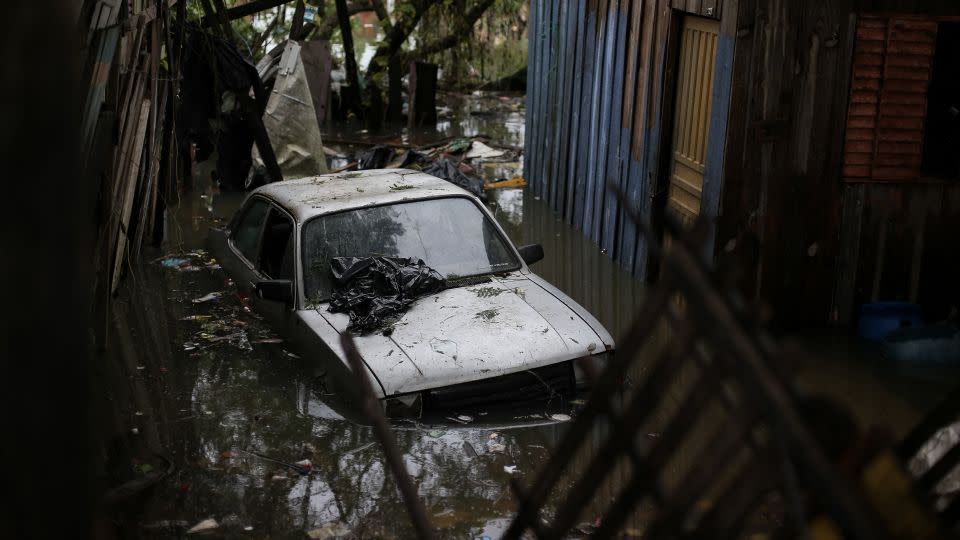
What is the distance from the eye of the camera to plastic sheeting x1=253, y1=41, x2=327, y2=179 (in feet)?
43.1

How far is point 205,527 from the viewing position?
5086 mm

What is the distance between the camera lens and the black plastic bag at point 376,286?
20.8 feet

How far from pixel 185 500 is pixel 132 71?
378cm

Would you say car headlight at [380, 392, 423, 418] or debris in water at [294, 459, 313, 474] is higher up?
car headlight at [380, 392, 423, 418]

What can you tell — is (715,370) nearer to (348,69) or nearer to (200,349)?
(200,349)

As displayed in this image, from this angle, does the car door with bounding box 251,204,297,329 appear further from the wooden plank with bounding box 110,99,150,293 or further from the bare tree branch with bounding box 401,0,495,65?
the bare tree branch with bounding box 401,0,495,65

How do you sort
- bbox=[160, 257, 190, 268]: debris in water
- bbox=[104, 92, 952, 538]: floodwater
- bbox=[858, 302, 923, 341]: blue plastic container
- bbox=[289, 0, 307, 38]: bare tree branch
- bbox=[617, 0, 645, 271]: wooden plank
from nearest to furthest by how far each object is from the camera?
1. bbox=[104, 92, 952, 538]: floodwater
2. bbox=[858, 302, 923, 341]: blue plastic container
3. bbox=[617, 0, 645, 271]: wooden plank
4. bbox=[160, 257, 190, 268]: debris in water
5. bbox=[289, 0, 307, 38]: bare tree branch

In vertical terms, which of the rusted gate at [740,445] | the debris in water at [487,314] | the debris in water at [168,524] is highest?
the rusted gate at [740,445]

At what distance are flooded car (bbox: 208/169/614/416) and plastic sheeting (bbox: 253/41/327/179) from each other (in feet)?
16.3

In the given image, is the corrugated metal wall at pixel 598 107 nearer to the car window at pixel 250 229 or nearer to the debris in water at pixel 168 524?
the car window at pixel 250 229

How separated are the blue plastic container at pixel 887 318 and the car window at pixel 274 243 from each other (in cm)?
458

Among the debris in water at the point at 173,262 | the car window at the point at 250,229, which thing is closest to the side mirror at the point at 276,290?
the car window at the point at 250,229

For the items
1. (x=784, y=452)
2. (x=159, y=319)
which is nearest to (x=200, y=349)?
(x=159, y=319)

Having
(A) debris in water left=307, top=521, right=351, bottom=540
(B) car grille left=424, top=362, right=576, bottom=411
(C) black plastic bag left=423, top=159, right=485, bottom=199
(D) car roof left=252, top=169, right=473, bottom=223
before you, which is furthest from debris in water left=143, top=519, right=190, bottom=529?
(C) black plastic bag left=423, top=159, right=485, bottom=199
